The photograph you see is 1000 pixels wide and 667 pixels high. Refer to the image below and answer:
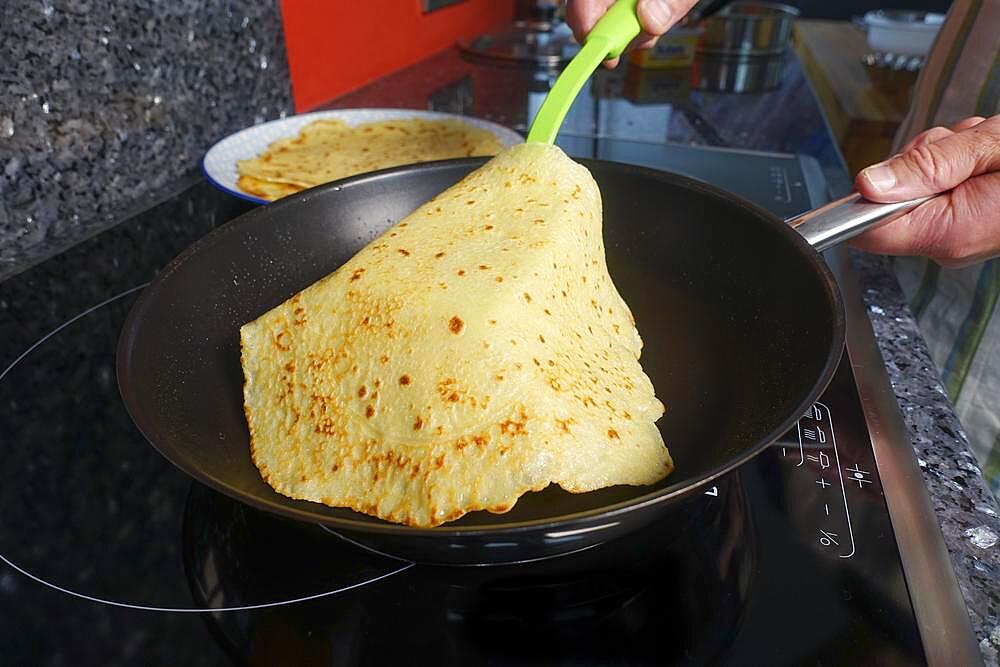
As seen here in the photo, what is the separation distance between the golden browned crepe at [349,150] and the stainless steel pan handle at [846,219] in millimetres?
633

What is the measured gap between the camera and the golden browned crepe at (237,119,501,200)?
122 centimetres

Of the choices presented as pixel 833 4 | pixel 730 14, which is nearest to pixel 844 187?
pixel 730 14

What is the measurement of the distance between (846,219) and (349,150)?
2.92 ft

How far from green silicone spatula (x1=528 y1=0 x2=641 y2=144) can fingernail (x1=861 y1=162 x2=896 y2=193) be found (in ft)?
1.16

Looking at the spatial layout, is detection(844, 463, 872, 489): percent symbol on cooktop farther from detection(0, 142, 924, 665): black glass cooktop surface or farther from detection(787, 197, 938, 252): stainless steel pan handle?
detection(787, 197, 938, 252): stainless steel pan handle

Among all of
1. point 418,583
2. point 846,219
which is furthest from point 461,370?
point 846,219

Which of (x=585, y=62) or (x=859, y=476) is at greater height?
(x=585, y=62)

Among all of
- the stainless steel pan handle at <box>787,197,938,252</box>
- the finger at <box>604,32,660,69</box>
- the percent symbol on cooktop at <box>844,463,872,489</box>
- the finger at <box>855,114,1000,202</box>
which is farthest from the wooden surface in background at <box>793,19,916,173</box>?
the percent symbol on cooktop at <box>844,463,872,489</box>

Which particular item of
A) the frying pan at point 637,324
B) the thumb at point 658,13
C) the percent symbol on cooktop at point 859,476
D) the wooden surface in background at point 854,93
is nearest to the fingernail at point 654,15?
the thumb at point 658,13

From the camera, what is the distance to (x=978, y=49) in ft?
3.69

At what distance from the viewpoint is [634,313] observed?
98cm

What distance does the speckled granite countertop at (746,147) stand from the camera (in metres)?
0.72

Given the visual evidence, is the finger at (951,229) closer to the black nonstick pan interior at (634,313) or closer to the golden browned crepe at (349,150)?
the black nonstick pan interior at (634,313)

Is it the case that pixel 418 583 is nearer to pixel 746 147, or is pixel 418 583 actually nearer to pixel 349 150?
pixel 349 150
